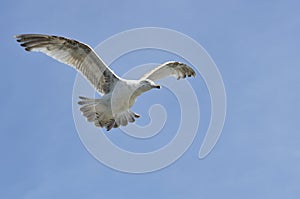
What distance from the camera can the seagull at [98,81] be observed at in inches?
517

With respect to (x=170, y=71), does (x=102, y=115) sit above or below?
below

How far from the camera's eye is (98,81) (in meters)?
14.1

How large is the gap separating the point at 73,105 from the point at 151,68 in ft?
8.08

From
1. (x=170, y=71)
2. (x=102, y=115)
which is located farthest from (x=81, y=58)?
(x=170, y=71)

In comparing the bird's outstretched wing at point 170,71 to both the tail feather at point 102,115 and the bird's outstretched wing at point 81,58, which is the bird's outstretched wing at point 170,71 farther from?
the tail feather at point 102,115

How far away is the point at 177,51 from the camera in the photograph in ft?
46.5

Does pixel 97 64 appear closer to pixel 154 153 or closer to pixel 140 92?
pixel 140 92

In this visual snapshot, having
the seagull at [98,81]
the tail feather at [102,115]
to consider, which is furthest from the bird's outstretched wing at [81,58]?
the tail feather at [102,115]

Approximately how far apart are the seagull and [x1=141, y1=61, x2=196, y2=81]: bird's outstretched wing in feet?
0.25

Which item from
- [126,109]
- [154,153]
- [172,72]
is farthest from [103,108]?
[172,72]

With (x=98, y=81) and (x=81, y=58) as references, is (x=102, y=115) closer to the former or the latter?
(x=98, y=81)

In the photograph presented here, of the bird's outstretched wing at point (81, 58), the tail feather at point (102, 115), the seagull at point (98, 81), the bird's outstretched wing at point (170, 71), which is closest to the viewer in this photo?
the seagull at point (98, 81)

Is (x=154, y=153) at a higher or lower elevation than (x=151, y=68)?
lower

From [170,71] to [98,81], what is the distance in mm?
2293
